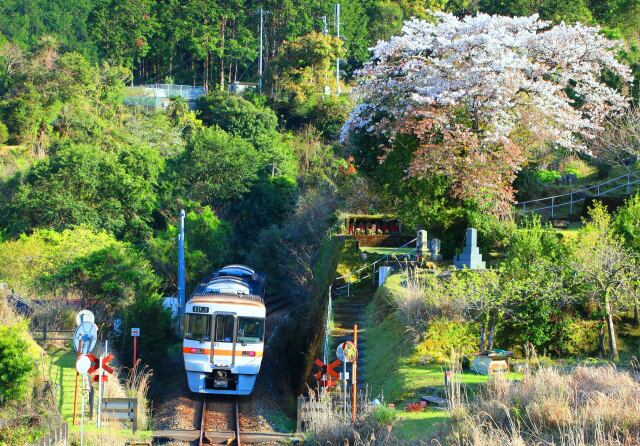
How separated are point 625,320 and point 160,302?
15204 millimetres

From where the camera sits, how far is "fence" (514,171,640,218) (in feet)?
102

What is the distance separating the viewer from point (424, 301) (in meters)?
21.0

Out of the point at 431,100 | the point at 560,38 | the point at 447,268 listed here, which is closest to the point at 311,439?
the point at 447,268

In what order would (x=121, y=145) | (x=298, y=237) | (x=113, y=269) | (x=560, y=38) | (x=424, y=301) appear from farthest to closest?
(x=121, y=145) < (x=298, y=237) < (x=113, y=269) < (x=560, y=38) < (x=424, y=301)

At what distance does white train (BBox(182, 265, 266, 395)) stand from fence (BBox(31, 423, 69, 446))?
22.4 ft

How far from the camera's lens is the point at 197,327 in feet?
78.2

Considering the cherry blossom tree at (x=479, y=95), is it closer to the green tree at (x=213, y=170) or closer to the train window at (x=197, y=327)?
the train window at (x=197, y=327)

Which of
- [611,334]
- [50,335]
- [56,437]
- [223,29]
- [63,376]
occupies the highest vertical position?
[223,29]

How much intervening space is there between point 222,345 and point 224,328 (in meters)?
0.42

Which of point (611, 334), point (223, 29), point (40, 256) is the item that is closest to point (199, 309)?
point (611, 334)

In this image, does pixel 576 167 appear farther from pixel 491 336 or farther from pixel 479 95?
pixel 491 336

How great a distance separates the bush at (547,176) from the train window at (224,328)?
606 inches

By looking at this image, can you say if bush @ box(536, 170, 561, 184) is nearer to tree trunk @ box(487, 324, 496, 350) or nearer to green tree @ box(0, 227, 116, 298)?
tree trunk @ box(487, 324, 496, 350)

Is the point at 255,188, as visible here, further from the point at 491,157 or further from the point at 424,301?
the point at 424,301
